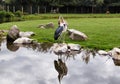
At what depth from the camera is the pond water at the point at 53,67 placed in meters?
15.0

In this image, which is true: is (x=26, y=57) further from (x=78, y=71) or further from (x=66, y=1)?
(x=66, y=1)

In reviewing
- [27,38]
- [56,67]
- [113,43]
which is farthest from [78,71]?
[27,38]

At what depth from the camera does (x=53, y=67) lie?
17.7 metres

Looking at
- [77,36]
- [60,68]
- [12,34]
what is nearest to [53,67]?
[60,68]

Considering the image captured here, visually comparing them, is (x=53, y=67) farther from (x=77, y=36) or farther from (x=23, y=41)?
(x=23, y=41)

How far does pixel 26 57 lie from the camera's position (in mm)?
20562

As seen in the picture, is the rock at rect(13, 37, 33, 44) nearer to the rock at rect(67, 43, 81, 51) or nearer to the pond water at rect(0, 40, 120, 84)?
the pond water at rect(0, 40, 120, 84)

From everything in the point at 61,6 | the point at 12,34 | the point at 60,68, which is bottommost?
the point at 60,68

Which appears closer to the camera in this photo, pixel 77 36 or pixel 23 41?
pixel 77 36

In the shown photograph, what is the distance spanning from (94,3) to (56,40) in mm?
40490

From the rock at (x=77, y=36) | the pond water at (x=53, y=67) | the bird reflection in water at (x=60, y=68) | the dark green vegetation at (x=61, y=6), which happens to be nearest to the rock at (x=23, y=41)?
the pond water at (x=53, y=67)

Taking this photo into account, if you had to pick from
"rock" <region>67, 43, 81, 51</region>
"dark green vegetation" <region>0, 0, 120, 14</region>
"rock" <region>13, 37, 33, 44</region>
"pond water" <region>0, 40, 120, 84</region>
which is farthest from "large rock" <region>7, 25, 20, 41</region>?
"dark green vegetation" <region>0, 0, 120, 14</region>

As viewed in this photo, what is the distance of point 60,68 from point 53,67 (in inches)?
14.5

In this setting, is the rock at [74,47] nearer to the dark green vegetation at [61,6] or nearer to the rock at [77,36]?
the rock at [77,36]
